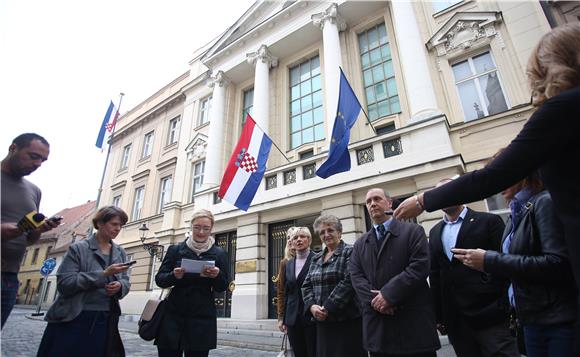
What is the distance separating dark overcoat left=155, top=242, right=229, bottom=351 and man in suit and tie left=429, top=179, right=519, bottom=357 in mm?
2179

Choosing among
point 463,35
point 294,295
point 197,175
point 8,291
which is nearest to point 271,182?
point 197,175

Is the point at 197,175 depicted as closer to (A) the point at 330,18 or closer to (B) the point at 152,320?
(A) the point at 330,18

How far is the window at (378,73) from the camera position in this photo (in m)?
10.4

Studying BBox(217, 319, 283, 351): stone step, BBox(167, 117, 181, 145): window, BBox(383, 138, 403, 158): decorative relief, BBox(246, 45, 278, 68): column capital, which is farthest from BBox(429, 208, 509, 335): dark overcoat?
BBox(167, 117, 181, 145): window

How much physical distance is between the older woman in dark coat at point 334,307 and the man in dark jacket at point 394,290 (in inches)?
10.0

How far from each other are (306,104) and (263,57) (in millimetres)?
3340

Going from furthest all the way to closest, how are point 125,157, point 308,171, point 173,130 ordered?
point 125,157 → point 173,130 → point 308,171

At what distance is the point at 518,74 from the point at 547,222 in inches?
342

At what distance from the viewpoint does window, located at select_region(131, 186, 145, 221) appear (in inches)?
701

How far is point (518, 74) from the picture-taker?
798cm

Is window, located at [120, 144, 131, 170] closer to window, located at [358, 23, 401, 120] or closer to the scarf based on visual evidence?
window, located at [358, 23, 401, 120]

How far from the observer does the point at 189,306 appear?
272 centimetres

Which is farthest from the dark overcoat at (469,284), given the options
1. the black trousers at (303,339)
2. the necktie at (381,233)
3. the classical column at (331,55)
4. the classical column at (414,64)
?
the classical column at (331,55)

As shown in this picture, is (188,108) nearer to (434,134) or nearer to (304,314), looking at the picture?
(434,134)
